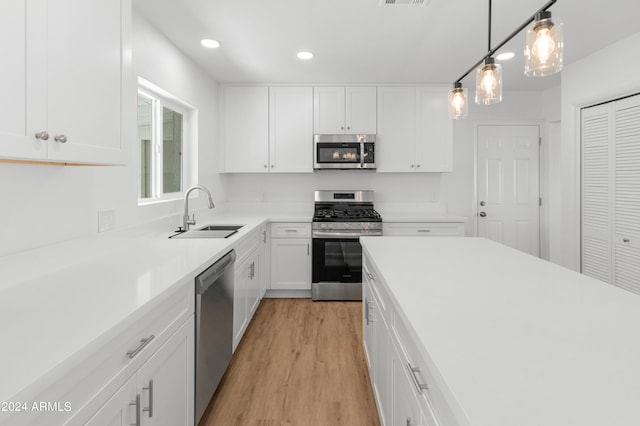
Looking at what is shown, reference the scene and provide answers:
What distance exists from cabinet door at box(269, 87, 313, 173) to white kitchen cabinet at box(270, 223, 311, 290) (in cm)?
77

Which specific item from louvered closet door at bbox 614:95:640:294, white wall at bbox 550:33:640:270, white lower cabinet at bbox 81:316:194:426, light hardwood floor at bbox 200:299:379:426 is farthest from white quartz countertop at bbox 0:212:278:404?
white wall at bbox 550:33:640:270

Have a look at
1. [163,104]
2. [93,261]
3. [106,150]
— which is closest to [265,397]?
A: [93,261]

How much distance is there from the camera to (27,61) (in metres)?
1.16

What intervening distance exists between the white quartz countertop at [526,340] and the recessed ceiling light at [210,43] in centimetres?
240

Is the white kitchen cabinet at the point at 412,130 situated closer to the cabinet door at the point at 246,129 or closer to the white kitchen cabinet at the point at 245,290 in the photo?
the cabinet door at the point at 246,129

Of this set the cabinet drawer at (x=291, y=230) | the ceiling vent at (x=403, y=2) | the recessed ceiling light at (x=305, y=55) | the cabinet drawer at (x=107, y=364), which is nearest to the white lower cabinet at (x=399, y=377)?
the cabinet drawer at (x=107, y=364)

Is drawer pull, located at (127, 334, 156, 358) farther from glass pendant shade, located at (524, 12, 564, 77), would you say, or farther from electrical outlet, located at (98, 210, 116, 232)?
glass pendant shade, located at (524, 12, 564, 77)

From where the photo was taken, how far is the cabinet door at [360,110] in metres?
4.17

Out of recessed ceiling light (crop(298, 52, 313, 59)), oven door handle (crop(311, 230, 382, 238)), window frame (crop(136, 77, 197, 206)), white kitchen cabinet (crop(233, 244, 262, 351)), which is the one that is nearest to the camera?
white kitchen cabinet (crop(233, 244, 262, 351))

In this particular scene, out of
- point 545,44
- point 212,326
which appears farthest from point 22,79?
point 545,44

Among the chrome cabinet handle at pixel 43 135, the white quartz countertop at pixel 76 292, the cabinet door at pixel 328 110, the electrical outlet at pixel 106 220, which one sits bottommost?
the white quartz countertop at pixel 76 292

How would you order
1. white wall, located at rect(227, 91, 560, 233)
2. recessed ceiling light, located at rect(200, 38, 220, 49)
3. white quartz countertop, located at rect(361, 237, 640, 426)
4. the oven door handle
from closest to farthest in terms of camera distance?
white quartz countertop, located at rect(361, 237, 640, 426) < recessed ceiling light, located at rect(200, 38, 220, 49) < the oven door handle < white wall, located at rect(227, 91, 560, 233)

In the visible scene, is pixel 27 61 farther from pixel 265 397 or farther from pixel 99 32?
pixel 265 397

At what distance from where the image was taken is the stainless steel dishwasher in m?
1.70
